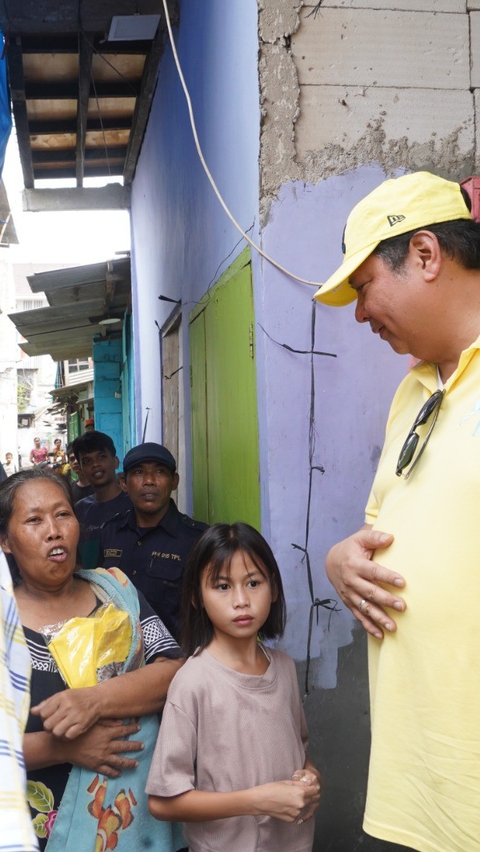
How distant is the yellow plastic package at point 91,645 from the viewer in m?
2.09

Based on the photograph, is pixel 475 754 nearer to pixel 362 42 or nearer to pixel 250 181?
pixel 250 181

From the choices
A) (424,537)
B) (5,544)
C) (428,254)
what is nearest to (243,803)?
(424,537)

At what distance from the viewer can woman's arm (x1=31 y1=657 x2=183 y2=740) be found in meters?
1.98

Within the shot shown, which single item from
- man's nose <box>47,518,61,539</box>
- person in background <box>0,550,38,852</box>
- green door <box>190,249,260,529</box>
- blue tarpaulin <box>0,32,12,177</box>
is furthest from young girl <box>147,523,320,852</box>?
blue tarpaulin <box>0,32,12,177</box>

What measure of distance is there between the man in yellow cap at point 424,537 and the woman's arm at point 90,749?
2.37 feet

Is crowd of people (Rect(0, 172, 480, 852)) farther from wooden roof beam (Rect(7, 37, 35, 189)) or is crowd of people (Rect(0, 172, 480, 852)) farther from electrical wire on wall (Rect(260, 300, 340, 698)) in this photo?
wooden roof beam (Rect(7, 37, 35, 189))

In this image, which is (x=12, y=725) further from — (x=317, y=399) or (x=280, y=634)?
(x=317, y=399)

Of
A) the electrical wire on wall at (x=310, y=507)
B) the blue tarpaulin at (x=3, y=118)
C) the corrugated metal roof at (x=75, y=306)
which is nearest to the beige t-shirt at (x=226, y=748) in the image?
the electrical wire on wall at (x=310, y=507)

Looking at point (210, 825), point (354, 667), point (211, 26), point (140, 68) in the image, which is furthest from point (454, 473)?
point (140, 68)

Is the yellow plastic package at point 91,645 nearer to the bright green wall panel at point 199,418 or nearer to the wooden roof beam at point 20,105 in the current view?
the bright green wall panel at point 199,418

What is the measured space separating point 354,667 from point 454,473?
1.73 meters

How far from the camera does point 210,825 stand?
205 centimetres

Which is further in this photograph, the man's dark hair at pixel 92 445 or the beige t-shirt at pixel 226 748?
the man's dark hair at pixel 92 445

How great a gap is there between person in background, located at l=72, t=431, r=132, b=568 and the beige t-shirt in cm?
248
